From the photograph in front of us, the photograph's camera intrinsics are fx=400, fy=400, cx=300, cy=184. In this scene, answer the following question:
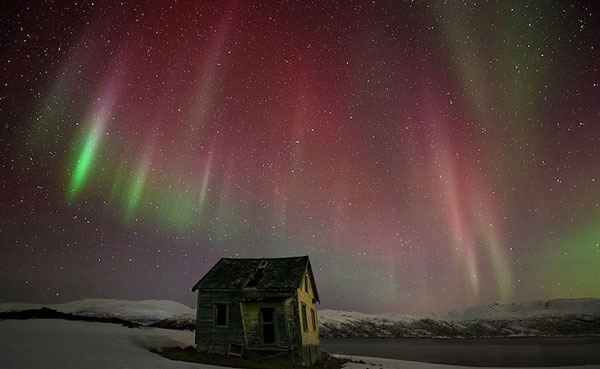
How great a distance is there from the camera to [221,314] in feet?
95.5

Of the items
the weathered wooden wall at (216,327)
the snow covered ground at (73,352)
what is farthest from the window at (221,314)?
the snow covered ground at (73,352)

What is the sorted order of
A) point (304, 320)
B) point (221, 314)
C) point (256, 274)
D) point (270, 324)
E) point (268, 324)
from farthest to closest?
point (256, 274) < point (304, 320) < point (221, 314) < point (268, 324) < point (270, 324)

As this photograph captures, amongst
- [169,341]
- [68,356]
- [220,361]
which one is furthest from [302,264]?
[68,356]

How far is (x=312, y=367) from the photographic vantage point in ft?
92.0

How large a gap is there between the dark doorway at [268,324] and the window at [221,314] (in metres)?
2.69

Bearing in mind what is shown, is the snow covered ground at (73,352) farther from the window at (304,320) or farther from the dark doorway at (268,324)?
the window at (304,320)

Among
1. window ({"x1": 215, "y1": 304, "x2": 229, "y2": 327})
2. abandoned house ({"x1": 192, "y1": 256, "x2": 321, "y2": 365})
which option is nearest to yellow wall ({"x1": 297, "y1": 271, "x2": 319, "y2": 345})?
abandoned house ({"x1": 192, "y1": 256, "x2": 321, "y2": 365})

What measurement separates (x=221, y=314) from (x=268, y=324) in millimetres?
3633

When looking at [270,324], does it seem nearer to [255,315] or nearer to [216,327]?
[255,315]

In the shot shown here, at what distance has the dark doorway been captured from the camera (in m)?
28.3

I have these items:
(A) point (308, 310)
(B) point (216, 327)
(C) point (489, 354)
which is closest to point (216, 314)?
(B) point (216, 327)

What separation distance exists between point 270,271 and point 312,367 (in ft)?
24.5

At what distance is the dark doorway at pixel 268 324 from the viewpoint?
92.8 ft

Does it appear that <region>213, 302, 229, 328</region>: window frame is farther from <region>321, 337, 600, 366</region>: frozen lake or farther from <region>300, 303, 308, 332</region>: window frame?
<region>321, 337, 600, 366</region>: frozen lake
